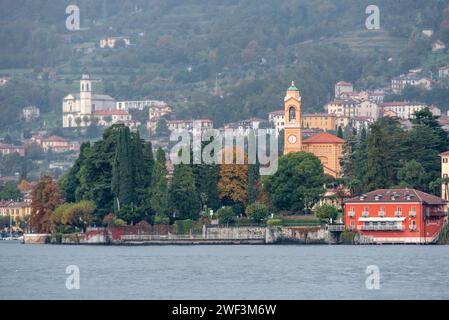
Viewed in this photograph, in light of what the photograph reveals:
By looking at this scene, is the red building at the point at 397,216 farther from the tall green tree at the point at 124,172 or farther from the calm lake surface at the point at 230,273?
the tall green tree at the point at 124,172

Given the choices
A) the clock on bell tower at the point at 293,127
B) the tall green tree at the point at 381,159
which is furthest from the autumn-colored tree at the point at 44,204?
the clock on bell tower at the point at 293,127

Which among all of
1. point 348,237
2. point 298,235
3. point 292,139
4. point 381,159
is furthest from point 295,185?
point 292,139

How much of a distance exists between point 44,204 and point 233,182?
38.1ft

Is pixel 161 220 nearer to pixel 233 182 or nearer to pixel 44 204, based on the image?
pixel 233 182

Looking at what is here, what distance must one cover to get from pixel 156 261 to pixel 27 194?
248 feet

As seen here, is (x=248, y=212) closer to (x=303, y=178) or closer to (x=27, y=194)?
(x=303, y=178)

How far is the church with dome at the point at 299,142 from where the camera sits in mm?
134250

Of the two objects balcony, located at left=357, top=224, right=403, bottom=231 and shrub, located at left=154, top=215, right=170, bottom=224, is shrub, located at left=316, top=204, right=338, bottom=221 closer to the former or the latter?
balcony, located at left=357, top=224, right=403, bottom=231

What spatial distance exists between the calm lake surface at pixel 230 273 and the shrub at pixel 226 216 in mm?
8803

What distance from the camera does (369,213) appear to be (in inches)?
3932

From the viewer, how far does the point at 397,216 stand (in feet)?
324

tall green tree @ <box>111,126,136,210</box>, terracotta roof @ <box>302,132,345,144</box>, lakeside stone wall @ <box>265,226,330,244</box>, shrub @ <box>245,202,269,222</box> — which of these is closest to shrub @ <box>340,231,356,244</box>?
lakeside stone wall @ <box>265,226,330,244</box>
